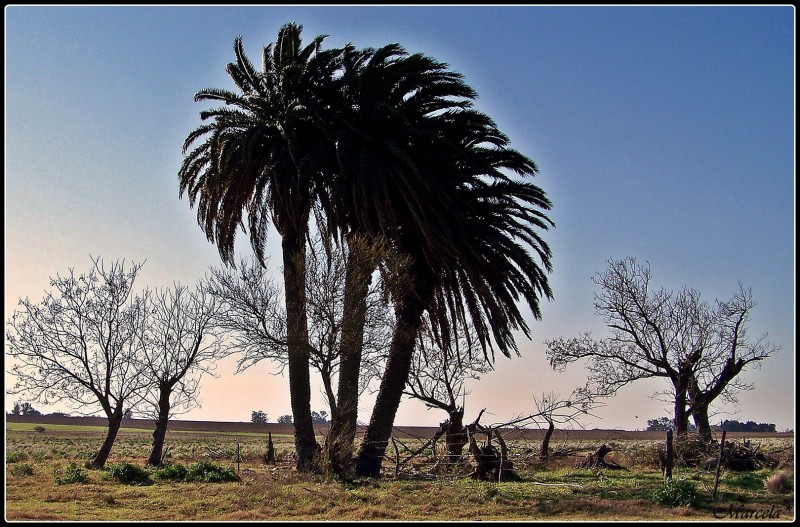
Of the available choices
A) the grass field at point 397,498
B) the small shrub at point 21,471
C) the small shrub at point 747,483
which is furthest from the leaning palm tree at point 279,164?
the small shrub at point 747,483

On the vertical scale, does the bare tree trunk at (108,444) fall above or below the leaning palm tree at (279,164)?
below

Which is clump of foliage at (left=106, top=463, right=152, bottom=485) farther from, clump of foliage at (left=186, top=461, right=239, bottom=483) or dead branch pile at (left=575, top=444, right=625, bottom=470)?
dead branch pile at (left=575, top=444, right=625, bottom=470)

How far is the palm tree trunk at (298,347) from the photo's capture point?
84.8ft

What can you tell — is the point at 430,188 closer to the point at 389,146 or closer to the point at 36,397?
the point at 389,146

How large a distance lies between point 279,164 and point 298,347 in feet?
19.2

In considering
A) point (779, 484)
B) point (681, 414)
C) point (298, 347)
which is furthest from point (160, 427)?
point (779, 484)

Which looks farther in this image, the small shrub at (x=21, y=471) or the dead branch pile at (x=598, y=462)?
the dead branch pile at (x=598, y=462)

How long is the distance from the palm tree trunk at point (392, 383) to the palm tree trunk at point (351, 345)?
0.64m

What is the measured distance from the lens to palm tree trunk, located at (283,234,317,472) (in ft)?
84.8

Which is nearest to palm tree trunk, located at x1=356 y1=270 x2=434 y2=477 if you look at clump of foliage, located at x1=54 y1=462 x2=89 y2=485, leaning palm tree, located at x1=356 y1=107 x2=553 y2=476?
leaning palm tree, located at x1=356 y1=107 x2=553 y2=476

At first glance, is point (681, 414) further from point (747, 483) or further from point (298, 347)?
point (298, 347)

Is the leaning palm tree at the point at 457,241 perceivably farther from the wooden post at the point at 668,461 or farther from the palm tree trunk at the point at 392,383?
the wooden post at the point at 668,461

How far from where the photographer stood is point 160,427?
1206 inches

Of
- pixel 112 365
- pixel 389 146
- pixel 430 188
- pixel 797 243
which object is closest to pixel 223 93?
pixel 389 146
